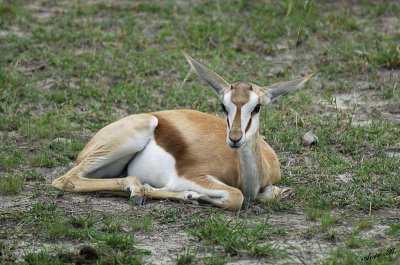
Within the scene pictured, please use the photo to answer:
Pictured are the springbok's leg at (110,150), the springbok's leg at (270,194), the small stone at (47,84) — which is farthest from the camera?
the small stone at (47,84)

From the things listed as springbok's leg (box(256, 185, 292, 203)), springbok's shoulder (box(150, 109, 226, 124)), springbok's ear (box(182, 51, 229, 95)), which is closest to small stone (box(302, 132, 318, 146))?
springbok's shoulder (box(150, 109, 226, 124))

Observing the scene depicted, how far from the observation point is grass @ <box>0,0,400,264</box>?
22.0 ft

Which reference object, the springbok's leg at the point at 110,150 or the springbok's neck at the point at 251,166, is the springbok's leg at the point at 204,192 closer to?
the springbok's neck at the point at 251,166

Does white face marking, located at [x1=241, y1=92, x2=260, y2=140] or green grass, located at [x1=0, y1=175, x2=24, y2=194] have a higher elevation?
white face marking, located at [x1=241, y1=92, x2=260, y2=140]

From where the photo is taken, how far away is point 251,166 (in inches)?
289

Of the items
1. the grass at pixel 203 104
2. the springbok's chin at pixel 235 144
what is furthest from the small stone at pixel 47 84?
the springbok's chin at pixel 235 144

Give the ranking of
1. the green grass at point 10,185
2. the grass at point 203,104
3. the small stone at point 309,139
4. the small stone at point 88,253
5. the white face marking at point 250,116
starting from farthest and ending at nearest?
the small stone at point 309,139, the green grass at point 10,185, the white face marking at point 250,116, the grass at point 203,104, the small stone at point 88,253

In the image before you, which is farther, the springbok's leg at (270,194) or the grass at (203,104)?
the springbok's leg at (270,194)

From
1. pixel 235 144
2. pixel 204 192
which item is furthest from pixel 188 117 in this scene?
pixel 235 144

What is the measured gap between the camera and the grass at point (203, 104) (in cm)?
671

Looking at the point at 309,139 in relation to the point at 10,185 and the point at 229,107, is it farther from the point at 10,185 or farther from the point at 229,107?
the point at 10,185

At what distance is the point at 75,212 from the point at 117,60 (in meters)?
4.17

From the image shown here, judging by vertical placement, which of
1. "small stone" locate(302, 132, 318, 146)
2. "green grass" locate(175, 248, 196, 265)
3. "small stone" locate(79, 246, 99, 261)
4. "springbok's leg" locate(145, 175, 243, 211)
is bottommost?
"small stone" locate(302, 132, 318, 146)

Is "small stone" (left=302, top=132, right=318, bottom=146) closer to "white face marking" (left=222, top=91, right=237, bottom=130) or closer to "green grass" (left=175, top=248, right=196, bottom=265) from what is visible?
"white face marking" (left=222, top=91, right=237, bottom=130)
